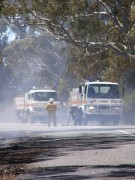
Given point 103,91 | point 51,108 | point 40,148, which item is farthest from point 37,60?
point 40,148

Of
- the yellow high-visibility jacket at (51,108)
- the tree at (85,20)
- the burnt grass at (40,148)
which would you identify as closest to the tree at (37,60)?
the tree at (85,20)

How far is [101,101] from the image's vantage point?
129ft

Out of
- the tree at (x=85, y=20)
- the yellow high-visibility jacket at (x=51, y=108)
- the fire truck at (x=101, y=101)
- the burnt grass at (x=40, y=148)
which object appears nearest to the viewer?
the burnt grass at (x=40, y=148)

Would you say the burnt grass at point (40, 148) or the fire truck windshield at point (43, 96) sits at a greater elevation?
the fire truck windshield at point (43, 96)

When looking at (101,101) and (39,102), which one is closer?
(101,101)

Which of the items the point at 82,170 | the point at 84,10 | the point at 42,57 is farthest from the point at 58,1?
the point at 42,57

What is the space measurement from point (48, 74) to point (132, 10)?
4282 cm

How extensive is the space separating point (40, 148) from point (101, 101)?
19.3 metres

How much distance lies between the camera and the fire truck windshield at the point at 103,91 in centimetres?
3934

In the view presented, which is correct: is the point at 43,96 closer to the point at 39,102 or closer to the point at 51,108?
the point at 39,102

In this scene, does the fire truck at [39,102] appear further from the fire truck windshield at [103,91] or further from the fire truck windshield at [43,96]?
the fire truck windshield at [103,91]

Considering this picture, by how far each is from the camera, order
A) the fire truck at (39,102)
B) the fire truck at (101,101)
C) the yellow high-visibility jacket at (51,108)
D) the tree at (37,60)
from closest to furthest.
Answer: the yellow high-visibility jacket at (51,108) < the fire truck at (101,101) < the fire truck at (39,102) < the tree at (37,60)

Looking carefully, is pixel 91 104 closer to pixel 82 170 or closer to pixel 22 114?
pixel 22 114

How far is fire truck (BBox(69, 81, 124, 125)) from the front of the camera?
39.3 m
